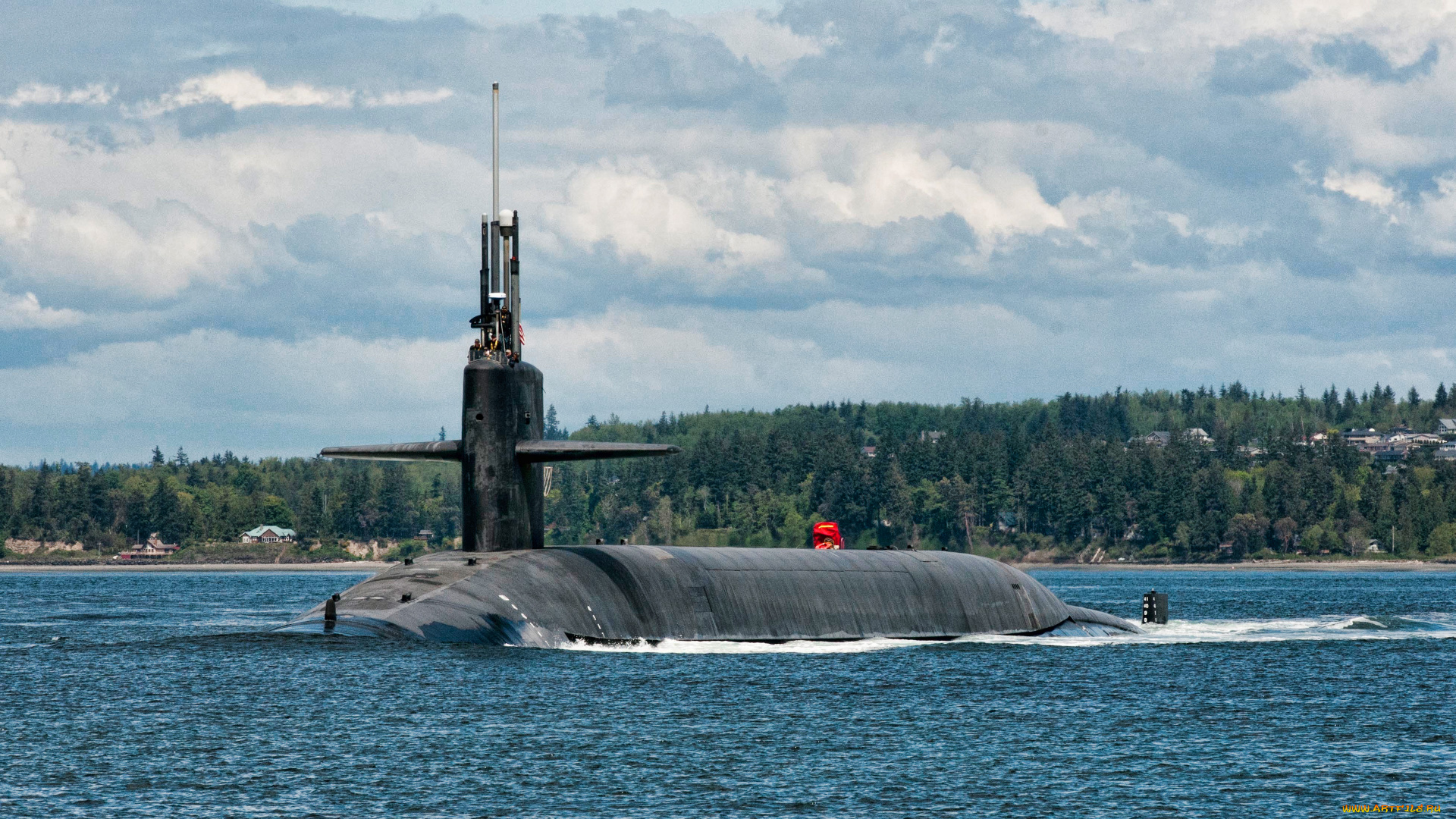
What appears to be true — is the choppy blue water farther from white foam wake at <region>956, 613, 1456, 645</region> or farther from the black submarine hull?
white foam wake at <region>956, 613, 1456, 645</region>

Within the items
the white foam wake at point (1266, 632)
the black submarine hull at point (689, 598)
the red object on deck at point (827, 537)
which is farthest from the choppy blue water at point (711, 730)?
the red object on deck at point (827, 537)

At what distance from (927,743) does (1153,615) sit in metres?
32.3

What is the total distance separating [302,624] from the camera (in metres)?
39.7

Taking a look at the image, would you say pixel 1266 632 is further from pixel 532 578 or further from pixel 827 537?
pixel 532 578

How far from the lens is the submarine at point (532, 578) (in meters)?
39.3

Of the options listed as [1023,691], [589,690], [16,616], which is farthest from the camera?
[16,616]

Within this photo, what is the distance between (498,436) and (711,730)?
11522 mm

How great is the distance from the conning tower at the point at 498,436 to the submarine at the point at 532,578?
1.5 inches

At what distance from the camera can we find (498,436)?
136 feet

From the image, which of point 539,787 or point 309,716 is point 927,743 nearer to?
point 539,787

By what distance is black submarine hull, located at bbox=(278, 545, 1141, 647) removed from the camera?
39.2m

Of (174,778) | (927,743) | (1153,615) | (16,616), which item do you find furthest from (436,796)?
(16,616)

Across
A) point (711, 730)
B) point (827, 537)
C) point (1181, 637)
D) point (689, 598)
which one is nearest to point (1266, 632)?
point (1181, 637)

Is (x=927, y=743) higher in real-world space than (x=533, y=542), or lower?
lower
